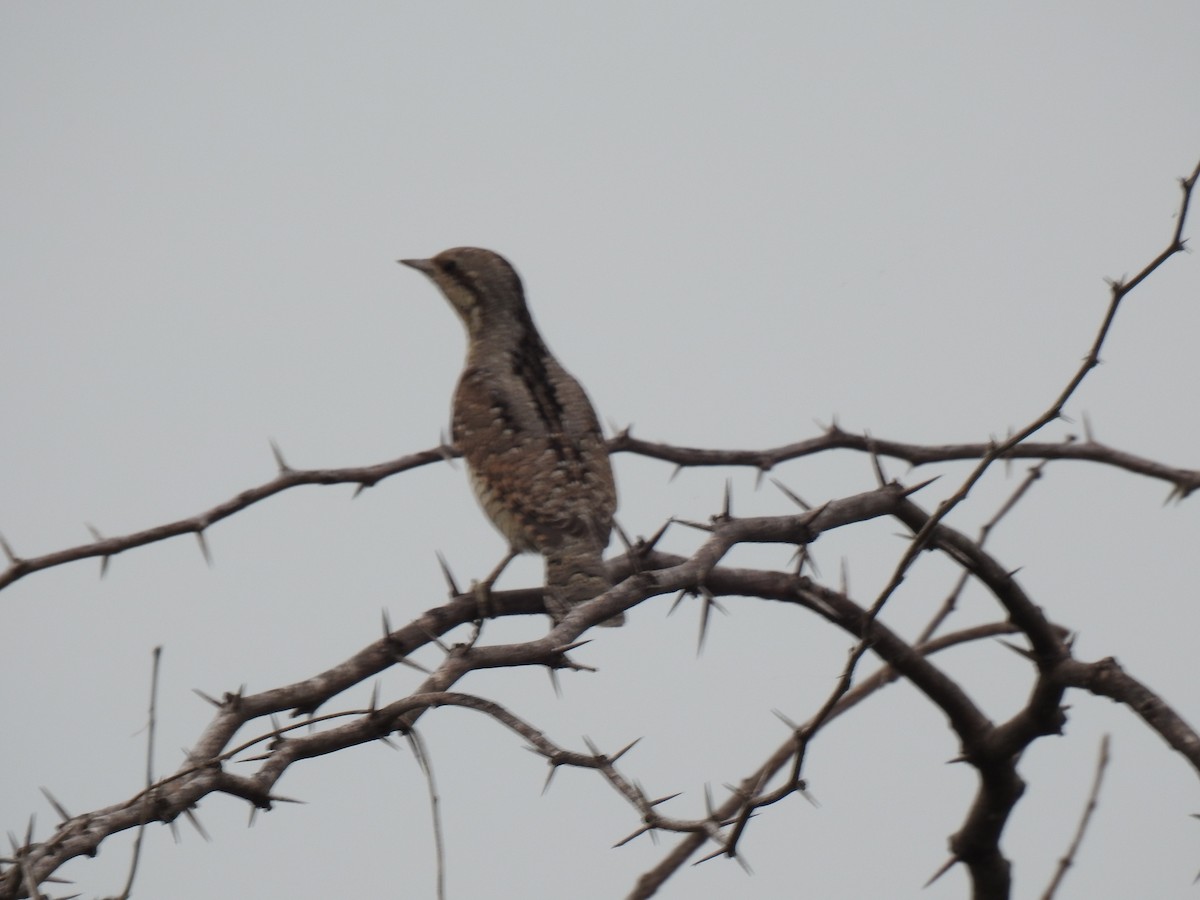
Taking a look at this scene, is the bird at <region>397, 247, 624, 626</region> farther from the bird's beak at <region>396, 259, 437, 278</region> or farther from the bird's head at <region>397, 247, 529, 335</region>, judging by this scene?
the bird's beak at <region>396, 259, 437, 278</region>

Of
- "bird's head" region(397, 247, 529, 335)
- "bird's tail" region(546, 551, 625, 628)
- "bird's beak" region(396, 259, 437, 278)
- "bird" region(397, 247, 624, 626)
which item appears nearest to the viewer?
"bird's tail" region(546, 551, 625, 628)

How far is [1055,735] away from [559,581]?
185 cm

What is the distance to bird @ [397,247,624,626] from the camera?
4867 mm

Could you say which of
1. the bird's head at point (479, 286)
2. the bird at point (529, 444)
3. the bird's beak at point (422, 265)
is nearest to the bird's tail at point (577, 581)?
the bird at point (529, 444)

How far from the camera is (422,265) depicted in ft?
21.9

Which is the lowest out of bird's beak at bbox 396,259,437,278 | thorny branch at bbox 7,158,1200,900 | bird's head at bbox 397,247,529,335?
thorny branch at bbox 7,158,1200,900

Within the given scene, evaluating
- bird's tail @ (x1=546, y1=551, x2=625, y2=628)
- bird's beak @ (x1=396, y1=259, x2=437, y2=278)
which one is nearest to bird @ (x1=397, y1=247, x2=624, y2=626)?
bird's tail @ (x1=546, y1=551, x2=625, y2=628)

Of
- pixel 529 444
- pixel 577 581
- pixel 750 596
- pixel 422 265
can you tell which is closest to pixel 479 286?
pixel 422 265

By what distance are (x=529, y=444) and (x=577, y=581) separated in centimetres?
87

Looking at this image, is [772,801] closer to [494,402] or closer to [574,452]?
[574,452]

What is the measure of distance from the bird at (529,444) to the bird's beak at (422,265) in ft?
0.77

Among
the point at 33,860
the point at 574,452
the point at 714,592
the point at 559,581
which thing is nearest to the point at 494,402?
the point at 574,452

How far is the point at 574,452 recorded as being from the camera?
17.4ft

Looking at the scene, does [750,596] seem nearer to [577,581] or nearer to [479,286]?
[577,581]
